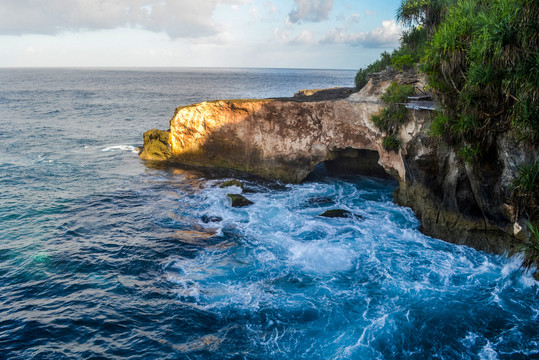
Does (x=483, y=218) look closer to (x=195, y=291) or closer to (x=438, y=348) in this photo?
(x=438, y=348)

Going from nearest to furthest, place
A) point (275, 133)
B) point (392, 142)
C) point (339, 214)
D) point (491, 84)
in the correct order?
point (491, 84) < point (339, 214) < point (392, 142) < point (275, 133)

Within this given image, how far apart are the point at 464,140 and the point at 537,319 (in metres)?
7.21

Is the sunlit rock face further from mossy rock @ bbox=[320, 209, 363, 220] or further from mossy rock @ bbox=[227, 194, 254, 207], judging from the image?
mossy rock @ bbox=[227, 194, 254, 207]

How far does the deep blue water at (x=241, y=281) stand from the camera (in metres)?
11.9

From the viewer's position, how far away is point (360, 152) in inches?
1171

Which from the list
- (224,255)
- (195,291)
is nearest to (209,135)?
(224,255)

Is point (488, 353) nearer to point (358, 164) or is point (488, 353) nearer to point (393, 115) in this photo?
point (393, 115)

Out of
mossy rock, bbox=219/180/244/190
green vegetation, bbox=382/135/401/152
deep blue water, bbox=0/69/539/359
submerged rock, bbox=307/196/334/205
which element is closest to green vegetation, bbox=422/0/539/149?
green vegetation, bbox=382/135/401/152

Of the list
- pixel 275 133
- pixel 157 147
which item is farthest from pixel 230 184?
pixel 157 147

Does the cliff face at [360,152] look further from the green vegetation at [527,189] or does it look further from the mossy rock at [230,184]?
the mossy rock at [230,184]

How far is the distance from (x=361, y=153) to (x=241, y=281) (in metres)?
18.0

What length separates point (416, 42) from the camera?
2889 centimetres

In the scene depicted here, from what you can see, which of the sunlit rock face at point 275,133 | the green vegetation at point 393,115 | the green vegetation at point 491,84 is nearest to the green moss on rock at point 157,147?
the sunlit rock face at point 275,133

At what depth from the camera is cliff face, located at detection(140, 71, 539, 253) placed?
640 inches
